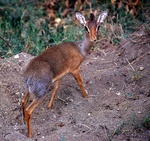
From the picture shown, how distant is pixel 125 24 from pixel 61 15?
1545 millimetres

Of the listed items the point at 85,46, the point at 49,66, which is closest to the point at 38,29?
the point at 85,46

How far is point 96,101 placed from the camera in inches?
282

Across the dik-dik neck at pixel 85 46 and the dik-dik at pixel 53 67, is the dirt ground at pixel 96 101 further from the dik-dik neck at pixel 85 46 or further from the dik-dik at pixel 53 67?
the dik-dik neck at pixel 85 46

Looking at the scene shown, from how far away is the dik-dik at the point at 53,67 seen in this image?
6250 mm

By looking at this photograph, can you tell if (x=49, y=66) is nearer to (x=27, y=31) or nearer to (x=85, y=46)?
(x=85, y=46)

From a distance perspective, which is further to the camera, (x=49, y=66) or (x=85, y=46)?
(x=85, y=46)

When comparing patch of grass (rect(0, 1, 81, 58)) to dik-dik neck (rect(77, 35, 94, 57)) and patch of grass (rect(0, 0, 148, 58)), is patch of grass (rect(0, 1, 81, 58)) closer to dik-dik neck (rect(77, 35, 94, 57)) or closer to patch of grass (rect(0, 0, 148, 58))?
patch of grass (rect(0, 0, 148, 58))

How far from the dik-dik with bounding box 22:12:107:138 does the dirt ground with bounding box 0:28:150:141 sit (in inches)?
7.6

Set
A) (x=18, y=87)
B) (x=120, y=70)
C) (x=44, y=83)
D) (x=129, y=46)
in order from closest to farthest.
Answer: (x=44, y=83) → (x=18, y=87) → (x=120, y=70) → (x=129, y=46)

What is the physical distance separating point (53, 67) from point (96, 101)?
908 millimetres

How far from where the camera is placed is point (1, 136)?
243 inches

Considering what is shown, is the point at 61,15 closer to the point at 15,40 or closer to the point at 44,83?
the point at 15,40

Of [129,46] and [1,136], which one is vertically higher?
[1,136]

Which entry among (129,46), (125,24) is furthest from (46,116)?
(125,24)
